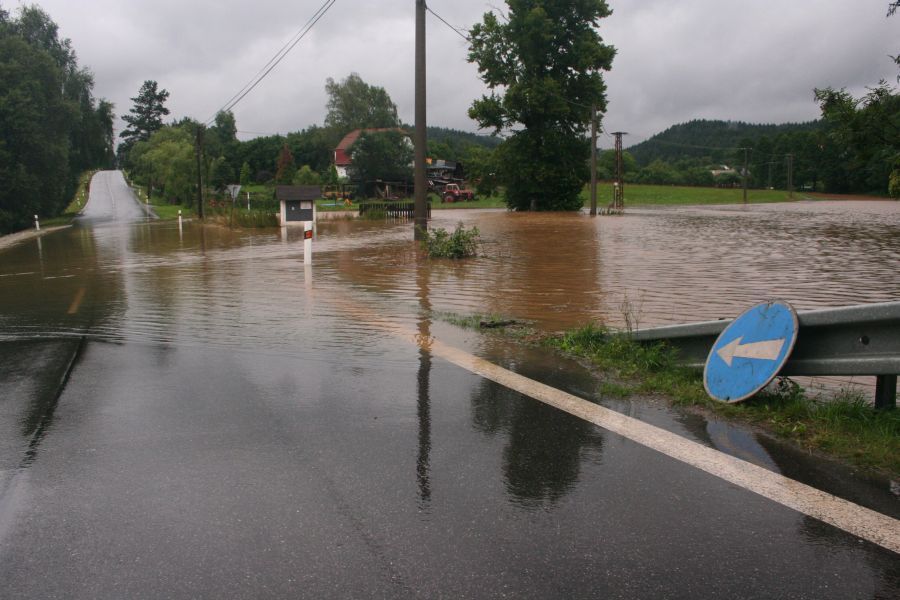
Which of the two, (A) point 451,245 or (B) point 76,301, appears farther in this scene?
(A) point 451,245

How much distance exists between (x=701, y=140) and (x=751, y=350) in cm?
17037

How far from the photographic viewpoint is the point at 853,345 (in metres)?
4.59

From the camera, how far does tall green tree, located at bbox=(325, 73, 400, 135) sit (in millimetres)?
107062

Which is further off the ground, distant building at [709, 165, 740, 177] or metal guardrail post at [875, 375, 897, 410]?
distant building at [709, 165, 740, 177]

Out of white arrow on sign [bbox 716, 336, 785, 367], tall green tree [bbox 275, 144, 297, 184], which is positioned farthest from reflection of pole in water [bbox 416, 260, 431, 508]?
tall green tree [bbox 275, 144, 297, 184]

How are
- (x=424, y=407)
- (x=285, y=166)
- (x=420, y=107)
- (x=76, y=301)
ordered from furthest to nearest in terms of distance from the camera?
1. (x=285, y=166)
2. (x=420, y=107)
3. (x=76, y=301)
4. (x=424, y=407)

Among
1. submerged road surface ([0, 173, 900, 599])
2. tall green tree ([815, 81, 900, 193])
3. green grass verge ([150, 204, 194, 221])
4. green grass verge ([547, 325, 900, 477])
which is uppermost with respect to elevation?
tall green tree ([815, 81, 900, 193])

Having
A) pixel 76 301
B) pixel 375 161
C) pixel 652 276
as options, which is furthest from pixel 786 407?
pixel 375 161

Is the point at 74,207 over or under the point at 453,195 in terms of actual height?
under

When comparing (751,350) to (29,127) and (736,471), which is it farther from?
(29,127)

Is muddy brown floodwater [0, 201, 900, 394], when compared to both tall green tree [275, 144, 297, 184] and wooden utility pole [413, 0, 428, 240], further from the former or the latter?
tall green tree [275, 144, 297, 184]

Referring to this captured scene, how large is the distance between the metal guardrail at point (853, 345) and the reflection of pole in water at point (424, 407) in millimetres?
2480

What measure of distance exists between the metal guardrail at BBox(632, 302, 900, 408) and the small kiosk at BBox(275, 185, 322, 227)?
118 feet

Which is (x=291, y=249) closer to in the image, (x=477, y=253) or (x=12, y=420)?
(x=477, y=253)
